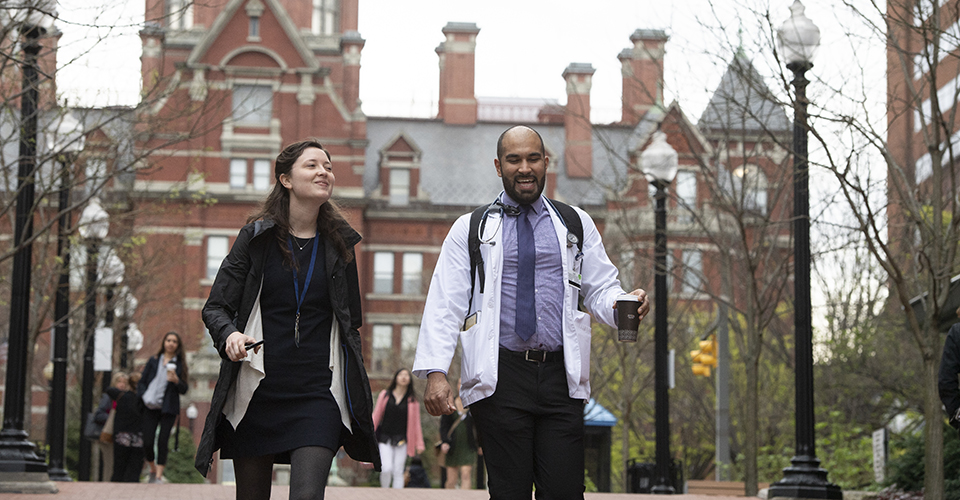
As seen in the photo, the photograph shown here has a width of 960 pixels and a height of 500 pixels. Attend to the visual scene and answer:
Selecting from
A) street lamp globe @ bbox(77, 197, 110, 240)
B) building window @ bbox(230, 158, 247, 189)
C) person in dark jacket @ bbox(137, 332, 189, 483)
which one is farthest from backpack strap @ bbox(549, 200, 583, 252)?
building window @ bbox(230, 158, 247, 189)

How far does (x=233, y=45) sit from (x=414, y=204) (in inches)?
383

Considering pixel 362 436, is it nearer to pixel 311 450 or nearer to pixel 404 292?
pixel 311 450

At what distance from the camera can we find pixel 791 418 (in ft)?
104

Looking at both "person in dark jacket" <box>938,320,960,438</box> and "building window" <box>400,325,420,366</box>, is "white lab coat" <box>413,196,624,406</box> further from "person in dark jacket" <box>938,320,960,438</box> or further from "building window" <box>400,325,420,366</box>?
"building window" <box>400,325,420,366</box>

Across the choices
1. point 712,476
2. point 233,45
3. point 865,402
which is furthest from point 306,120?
point 865,402

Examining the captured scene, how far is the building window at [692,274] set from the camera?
1973 centimetres

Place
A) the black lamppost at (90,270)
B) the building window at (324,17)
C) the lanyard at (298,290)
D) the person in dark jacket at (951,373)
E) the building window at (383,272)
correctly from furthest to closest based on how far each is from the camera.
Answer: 1. the building window at (324,17)
2. the building window at (383,272)
3. the black lamppost at (90,270)
4. the person in dark jacket at (951,373)
5. the lanyard at (298,290)

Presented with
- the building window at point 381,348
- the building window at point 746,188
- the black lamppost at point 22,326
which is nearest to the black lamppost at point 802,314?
the building window at point 746,188

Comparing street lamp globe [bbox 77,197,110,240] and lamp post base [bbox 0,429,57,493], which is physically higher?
street lamp globe [bbox 77,197,110,240]

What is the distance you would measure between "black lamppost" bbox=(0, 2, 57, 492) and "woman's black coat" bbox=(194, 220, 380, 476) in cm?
633

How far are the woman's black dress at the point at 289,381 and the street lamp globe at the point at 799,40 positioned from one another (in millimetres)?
7618

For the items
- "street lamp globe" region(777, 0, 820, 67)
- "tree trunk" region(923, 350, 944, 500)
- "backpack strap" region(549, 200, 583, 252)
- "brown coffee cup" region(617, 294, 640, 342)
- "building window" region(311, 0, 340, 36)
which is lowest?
"tree trunk" region(923, 350, 944, 500)

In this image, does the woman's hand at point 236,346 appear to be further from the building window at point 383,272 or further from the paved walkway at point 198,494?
the building window at point 383,272

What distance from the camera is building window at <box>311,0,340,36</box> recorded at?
195 ft
